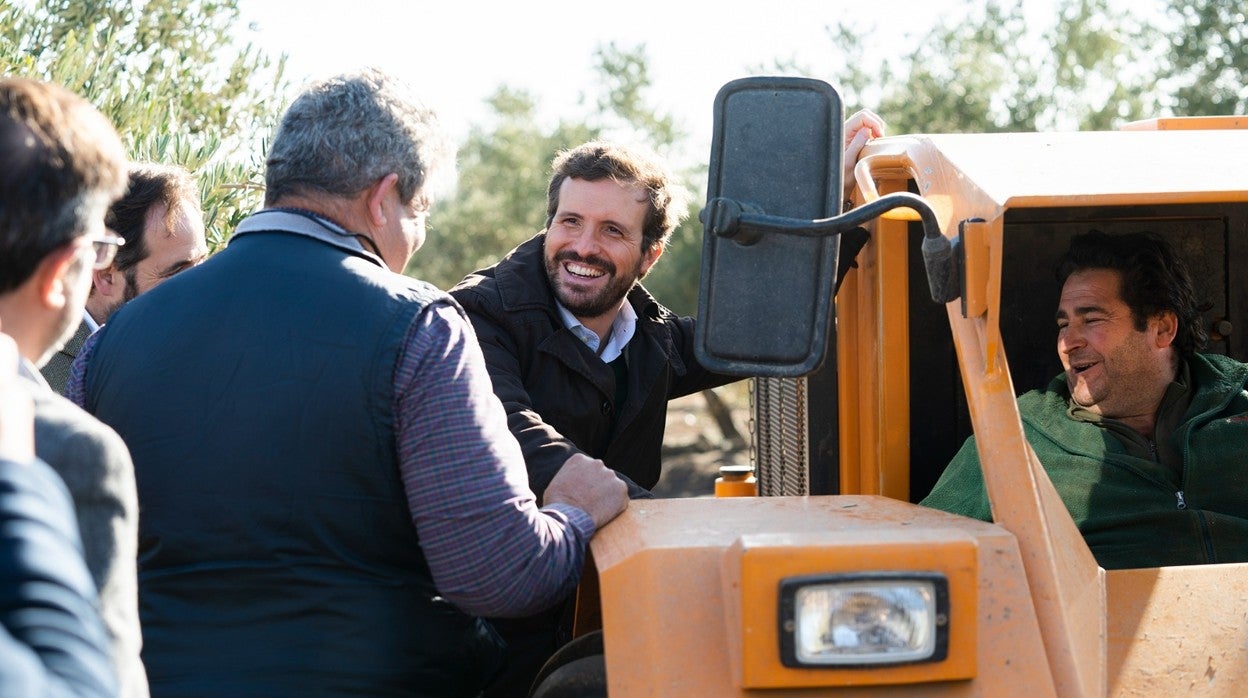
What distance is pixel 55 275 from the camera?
1750 mm

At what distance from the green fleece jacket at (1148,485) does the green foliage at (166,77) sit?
2.82 meters

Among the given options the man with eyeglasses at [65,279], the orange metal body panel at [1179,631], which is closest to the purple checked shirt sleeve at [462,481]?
the man with eyeglasses at [65,279]

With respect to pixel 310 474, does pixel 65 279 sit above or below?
above

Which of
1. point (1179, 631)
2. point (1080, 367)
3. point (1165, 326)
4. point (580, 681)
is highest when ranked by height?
point (1165, 326)

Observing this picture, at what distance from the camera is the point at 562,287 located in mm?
3820

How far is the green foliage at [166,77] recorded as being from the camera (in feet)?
18.0

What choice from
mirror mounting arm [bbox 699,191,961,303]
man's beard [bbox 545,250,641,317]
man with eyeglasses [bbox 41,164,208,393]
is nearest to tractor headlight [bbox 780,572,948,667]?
mirror mounting arm [bbox 699,191,961,303]

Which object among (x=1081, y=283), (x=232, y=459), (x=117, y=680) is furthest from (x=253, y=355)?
(x=1081, y=283)

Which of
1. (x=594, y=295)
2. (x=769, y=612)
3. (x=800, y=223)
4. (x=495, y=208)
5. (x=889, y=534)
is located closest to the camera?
(x=769, y=612)

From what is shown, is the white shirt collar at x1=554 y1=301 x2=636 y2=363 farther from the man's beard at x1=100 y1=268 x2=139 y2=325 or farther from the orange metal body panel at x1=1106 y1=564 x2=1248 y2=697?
the orange metal body panel at x1=1106 y1=564 x2=1248 y2=697

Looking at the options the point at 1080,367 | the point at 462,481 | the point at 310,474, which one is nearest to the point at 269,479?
the point at 310,474

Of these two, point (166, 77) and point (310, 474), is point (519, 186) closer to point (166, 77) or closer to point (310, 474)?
point (166, 77)

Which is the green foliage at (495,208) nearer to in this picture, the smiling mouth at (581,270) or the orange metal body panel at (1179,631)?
the smiling mouth at (581,270)

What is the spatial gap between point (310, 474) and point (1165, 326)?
92.7 inches
